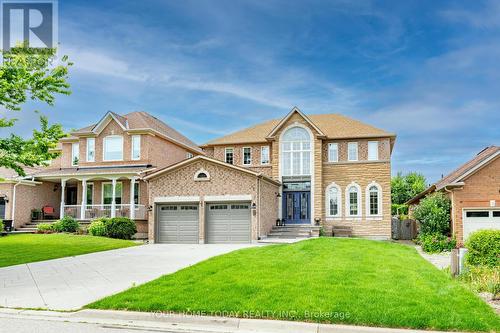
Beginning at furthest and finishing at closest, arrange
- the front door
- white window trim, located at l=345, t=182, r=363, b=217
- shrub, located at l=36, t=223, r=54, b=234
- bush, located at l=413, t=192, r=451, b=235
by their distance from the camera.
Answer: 1. white window trim, located at l=345, t=182, r=363, b=217
2. the front door
3. shrub, located at l=36, t=223, r=54, b=234
4. bush, located at l=413, t=192, r=451, b=235

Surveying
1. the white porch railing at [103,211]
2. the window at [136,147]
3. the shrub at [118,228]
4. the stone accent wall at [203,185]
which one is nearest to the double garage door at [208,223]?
the stone accent wall at [203,185]

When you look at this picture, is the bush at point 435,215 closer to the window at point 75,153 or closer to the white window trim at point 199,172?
the white window trim at point 199,172

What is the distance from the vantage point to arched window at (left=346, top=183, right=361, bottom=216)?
3027 cm

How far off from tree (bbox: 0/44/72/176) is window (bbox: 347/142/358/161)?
18.9 m

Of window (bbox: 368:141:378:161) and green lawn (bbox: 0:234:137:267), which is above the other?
window (bbox: 368:141:378:161)

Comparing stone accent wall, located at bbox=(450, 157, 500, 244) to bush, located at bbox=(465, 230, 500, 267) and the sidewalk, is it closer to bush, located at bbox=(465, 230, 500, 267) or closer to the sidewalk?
bush, located at bbox=(465, 230, 500, 267)

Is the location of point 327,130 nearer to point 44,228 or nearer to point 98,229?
point 98,229

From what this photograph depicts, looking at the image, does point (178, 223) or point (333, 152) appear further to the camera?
point (333, 152)

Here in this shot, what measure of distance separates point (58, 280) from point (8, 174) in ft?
78.2

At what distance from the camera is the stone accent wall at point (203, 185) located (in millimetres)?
24453

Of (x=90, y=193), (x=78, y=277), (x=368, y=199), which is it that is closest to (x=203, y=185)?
(x=368, y=199)

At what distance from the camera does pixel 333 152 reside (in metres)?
31.0

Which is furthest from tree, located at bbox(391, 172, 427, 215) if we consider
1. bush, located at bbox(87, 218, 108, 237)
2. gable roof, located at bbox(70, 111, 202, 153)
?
bush, located at bbox(87, 218, 108, 237)

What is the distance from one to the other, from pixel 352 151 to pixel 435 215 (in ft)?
28.9
